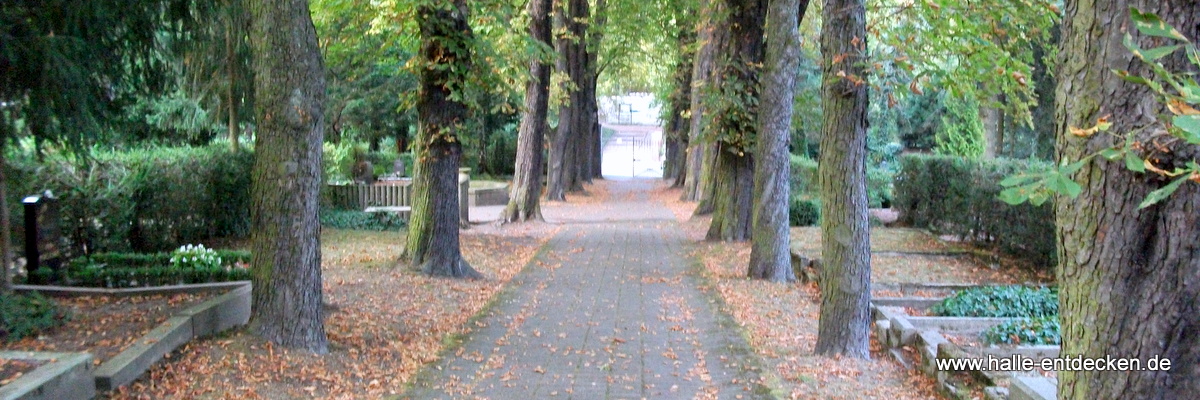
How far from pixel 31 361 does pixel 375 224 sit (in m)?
14.4

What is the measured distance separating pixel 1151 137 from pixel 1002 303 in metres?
6.41

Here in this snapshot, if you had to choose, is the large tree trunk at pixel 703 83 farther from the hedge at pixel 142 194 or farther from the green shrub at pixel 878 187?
the hedge at pixel 142 194

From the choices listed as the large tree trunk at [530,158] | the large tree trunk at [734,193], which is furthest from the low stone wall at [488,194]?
the large tree trunk at [734,193]

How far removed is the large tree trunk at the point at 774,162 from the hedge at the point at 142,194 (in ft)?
27.8

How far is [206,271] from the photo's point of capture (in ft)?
30.3

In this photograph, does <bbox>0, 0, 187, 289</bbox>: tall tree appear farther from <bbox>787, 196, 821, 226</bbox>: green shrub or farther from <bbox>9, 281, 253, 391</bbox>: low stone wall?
<bbox>787, 196, 821, 226</bbox>: green shrub

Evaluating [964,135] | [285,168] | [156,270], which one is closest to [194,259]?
[156,270]

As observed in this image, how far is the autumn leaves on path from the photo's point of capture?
745cm

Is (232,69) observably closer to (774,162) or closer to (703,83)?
(774,162)

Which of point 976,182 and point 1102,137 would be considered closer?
point 1102,137

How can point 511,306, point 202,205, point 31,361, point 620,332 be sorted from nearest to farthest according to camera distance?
point 31,361, point 620,332, point 511,306, point 202,205

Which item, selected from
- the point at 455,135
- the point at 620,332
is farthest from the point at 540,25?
the point at 620,332

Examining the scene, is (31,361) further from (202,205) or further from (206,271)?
(202,205)

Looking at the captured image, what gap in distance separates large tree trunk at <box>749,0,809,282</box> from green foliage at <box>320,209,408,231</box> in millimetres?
8999
